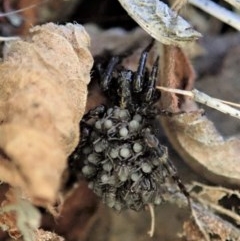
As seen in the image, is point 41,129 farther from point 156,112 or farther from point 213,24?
point 213,24

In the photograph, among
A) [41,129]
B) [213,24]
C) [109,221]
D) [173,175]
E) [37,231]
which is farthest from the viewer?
[213,24]

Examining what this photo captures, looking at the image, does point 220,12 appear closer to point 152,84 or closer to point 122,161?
point 152,84

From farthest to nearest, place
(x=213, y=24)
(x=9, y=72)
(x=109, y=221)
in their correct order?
1. (x=213, y=24)
2. (x=109, y=221)
3. (x=9, y=72)

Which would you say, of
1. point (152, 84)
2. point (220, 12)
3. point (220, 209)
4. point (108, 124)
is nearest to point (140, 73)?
point (152, 84)

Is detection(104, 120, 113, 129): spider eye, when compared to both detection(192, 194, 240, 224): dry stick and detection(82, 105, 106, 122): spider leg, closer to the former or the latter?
detection(82, 105, 106, 122): spider leg

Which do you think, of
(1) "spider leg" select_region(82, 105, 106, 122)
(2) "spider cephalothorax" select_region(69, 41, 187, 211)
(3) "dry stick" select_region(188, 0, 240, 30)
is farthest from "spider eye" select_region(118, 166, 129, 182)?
(3) "dry stick" select_region(188, 0, 240, 30)

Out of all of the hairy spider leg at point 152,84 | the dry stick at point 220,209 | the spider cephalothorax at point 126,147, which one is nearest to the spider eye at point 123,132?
the spider cephalothorax at point 126,147

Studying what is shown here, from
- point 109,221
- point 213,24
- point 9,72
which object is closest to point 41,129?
point 9,72
